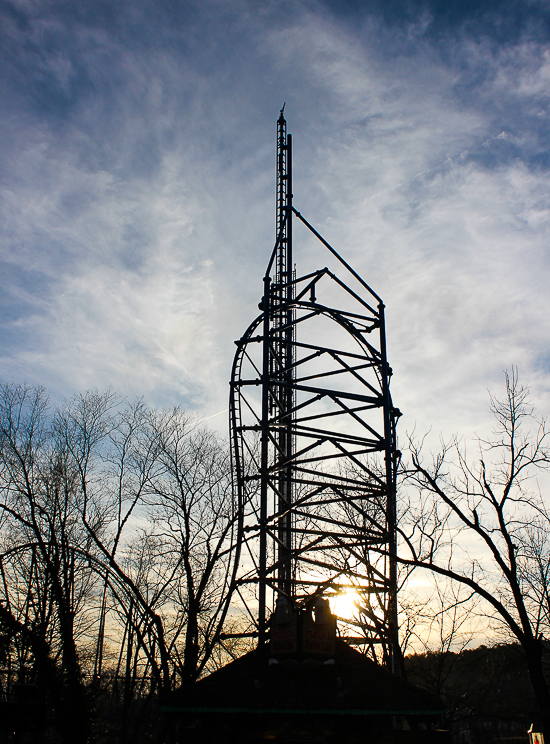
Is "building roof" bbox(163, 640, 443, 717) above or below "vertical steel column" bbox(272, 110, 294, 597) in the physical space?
below

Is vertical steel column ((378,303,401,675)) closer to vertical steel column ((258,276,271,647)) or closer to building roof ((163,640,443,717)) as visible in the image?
building roof ((163,640,443,717))

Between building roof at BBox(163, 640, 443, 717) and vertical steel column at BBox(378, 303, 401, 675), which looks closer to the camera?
building roof at BBox(163, 640, 443, 717)

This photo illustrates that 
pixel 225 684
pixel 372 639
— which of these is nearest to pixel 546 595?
pixel 372 639

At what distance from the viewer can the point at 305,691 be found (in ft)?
32.3

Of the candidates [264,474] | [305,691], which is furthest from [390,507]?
[305,691]

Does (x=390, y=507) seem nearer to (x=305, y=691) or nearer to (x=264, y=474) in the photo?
(x=264, y=474)

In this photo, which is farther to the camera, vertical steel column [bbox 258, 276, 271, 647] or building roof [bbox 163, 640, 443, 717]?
vertical steel column [bbox 258, 276, 271, 647]

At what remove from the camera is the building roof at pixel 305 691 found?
9.46m

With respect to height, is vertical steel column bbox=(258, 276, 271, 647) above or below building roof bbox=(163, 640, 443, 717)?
above

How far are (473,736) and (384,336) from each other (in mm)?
48289

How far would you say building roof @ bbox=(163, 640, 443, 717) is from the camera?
9.46m

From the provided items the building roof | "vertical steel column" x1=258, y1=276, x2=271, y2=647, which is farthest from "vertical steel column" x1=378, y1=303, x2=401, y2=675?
"vertical steel column" x1=258, y1=276, x2=271, y2=647

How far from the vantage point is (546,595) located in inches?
732

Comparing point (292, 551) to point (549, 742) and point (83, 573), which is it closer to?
point (549, 742)
